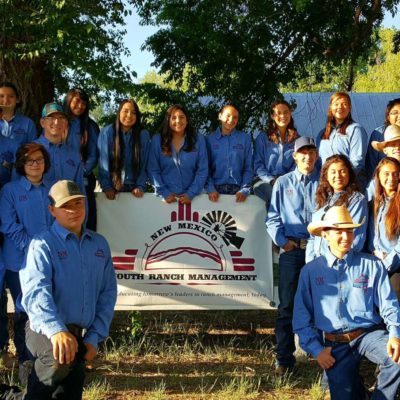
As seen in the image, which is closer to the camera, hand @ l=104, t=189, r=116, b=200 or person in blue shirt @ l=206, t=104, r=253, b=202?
hand @ l=104, t=189, r=116, b=200

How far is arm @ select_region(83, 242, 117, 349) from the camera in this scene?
435 cm

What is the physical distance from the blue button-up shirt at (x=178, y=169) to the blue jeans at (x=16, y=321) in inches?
A: 69.7

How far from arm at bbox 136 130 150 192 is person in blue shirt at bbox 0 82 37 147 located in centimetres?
110

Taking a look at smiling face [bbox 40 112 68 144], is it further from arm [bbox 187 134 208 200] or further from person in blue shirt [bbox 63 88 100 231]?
arm [bbox 187 134 208 200]

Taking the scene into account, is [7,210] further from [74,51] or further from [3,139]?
[74,51]

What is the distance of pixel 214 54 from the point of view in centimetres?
897

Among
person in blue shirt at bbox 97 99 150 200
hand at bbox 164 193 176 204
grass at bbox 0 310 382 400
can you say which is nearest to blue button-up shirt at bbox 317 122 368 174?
hand at bbox 164 193 176 204

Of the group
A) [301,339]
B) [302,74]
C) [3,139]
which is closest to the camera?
[301,339]

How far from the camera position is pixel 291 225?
6.01 meters

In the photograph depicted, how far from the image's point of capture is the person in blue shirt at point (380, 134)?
21.7 ft

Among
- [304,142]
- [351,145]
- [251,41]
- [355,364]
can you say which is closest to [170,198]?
[304,142]

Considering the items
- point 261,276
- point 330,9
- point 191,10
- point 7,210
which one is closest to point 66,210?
point 7,210

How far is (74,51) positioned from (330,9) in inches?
145

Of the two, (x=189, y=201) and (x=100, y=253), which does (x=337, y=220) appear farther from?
(x=189, y=201)
